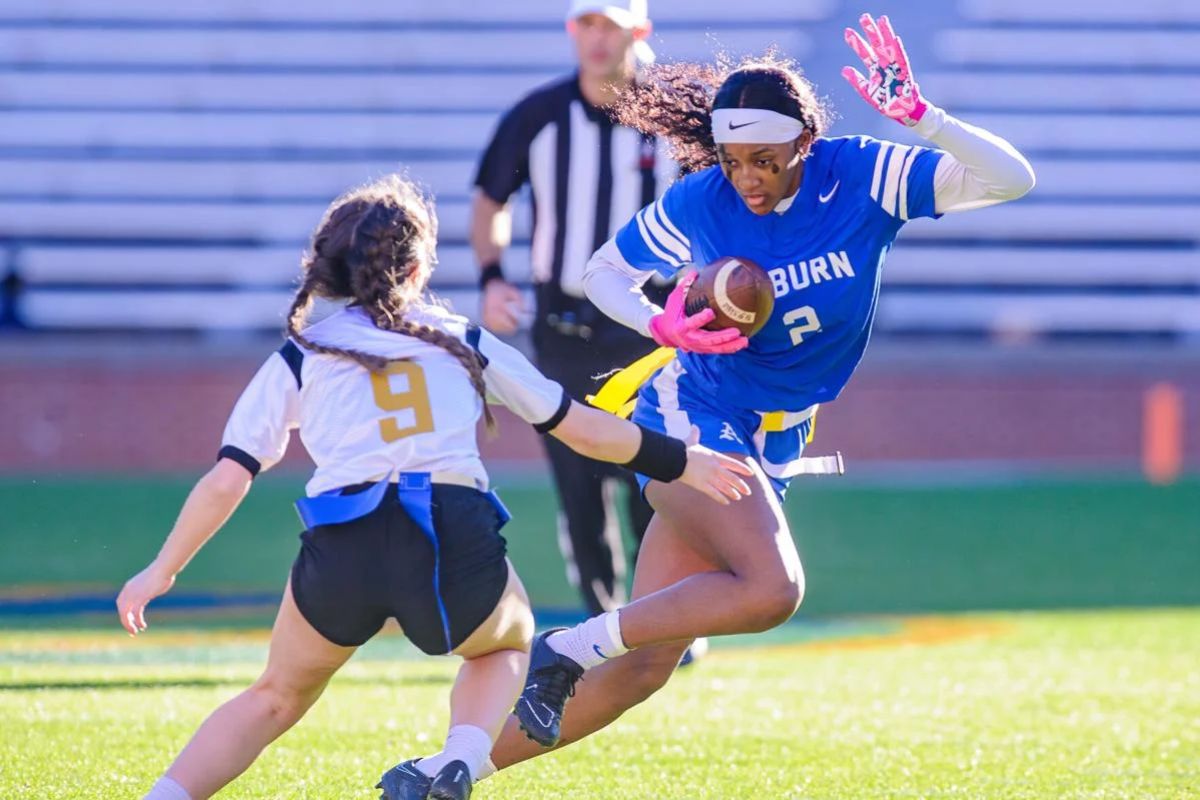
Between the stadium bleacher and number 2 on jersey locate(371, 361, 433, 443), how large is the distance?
35.6 feet

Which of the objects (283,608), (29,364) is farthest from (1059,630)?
(29,364)

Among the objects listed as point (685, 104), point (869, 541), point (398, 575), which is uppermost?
point (685, 104)

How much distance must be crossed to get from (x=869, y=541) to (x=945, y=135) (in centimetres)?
618

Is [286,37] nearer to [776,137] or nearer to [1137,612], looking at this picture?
[1137,612]

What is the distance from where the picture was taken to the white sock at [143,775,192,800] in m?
3.35

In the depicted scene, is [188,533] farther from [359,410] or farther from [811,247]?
[811,247]

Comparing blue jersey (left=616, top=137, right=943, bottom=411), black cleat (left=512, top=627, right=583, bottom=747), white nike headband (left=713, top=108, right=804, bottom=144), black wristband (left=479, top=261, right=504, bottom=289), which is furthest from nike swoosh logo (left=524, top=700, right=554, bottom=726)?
black wristband (left=479, top=261, right=504, bottom=289)

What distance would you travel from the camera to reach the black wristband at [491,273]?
6684mm

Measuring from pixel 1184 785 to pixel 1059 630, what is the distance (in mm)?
2953

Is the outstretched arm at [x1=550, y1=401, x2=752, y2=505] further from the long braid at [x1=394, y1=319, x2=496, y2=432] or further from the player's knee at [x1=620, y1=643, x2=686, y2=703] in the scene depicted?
the player's knee at [x1=620, y1=643, x2=686, y2=703]

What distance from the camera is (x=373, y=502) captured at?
3398mm

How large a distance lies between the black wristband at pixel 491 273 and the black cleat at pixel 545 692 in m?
2.90

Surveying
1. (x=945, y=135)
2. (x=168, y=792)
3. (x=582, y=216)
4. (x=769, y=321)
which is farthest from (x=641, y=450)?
(x=582, y=216)

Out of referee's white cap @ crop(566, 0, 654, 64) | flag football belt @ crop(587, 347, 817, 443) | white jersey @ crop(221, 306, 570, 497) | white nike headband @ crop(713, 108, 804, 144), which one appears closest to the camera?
white jersey @ crop(221, 306, 570, 497)
